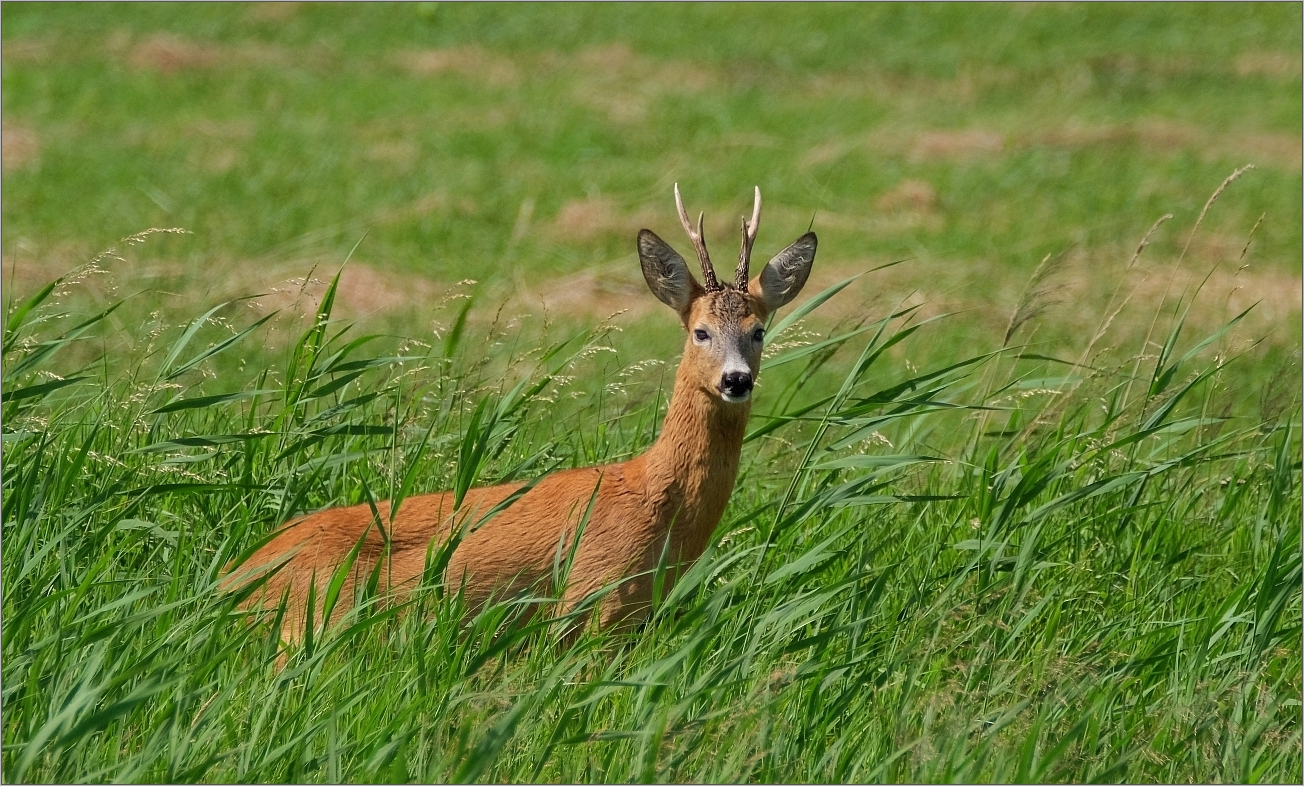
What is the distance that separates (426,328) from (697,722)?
5.61 meters

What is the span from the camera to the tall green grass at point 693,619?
356 centimetres

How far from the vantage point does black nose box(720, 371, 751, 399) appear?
4.41 metres

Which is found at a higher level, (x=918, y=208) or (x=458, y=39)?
(x=458, y=39)

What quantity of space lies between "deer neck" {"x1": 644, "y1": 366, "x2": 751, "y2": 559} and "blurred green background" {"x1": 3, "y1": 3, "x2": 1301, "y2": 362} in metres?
0.90

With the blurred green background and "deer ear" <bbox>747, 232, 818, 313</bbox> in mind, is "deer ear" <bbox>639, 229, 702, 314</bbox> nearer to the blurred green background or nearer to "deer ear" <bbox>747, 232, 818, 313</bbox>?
"deer ear" <bbox>747, 232, 818, 313</bbox>

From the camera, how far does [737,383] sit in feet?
14.5

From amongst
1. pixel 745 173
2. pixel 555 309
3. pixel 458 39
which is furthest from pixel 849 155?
pixel 458 39

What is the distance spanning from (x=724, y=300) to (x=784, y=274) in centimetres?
26

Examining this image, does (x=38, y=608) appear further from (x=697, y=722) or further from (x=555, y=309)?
(x=555, y=309)

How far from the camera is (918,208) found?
1248 centimetres

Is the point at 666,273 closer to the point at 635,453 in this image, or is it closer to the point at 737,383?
the point at 737,383

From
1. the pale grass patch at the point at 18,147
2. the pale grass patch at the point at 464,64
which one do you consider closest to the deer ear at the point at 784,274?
the pale grass patch at the point at 18,147

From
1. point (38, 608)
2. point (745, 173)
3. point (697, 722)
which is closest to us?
point (697, 722)

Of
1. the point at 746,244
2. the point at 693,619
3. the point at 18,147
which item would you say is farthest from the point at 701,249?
the point at 18,147
